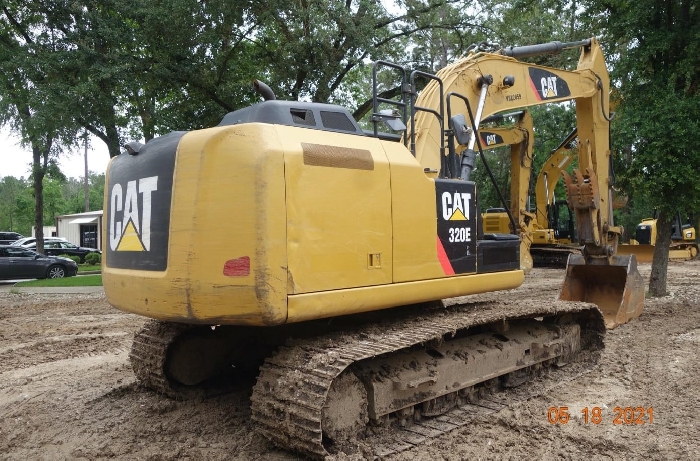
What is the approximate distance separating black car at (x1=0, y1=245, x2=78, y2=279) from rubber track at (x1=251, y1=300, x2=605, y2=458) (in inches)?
663

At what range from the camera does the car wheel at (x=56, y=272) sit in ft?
61.1

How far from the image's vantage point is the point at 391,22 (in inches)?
632

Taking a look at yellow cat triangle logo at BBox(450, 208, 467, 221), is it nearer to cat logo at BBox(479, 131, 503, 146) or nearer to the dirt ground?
the dirt ground

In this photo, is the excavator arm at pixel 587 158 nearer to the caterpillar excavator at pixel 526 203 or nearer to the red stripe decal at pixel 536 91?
the red stripe decal at pixel 536 91

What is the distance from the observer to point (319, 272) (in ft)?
12.5

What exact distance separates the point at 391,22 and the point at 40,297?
437 inches

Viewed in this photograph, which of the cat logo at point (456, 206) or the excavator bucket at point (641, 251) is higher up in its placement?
the cat logo at point (456, 206)

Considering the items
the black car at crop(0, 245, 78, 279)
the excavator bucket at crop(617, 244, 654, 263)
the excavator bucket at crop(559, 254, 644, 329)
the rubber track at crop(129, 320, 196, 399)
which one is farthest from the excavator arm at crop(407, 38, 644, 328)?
the black car at crop(0, 245, 78, 279)

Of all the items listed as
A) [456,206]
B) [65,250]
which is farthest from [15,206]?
[456,206]

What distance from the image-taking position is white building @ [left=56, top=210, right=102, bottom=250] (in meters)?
42.8

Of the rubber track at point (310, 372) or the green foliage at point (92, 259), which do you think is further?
the green foliage at point (92, 259)

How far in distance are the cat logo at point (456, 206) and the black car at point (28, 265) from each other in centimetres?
1698

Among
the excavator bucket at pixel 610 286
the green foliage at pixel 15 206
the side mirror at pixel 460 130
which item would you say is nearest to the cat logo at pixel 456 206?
the side mirror at pixel 460 130

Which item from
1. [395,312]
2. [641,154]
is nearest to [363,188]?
[395,312]
